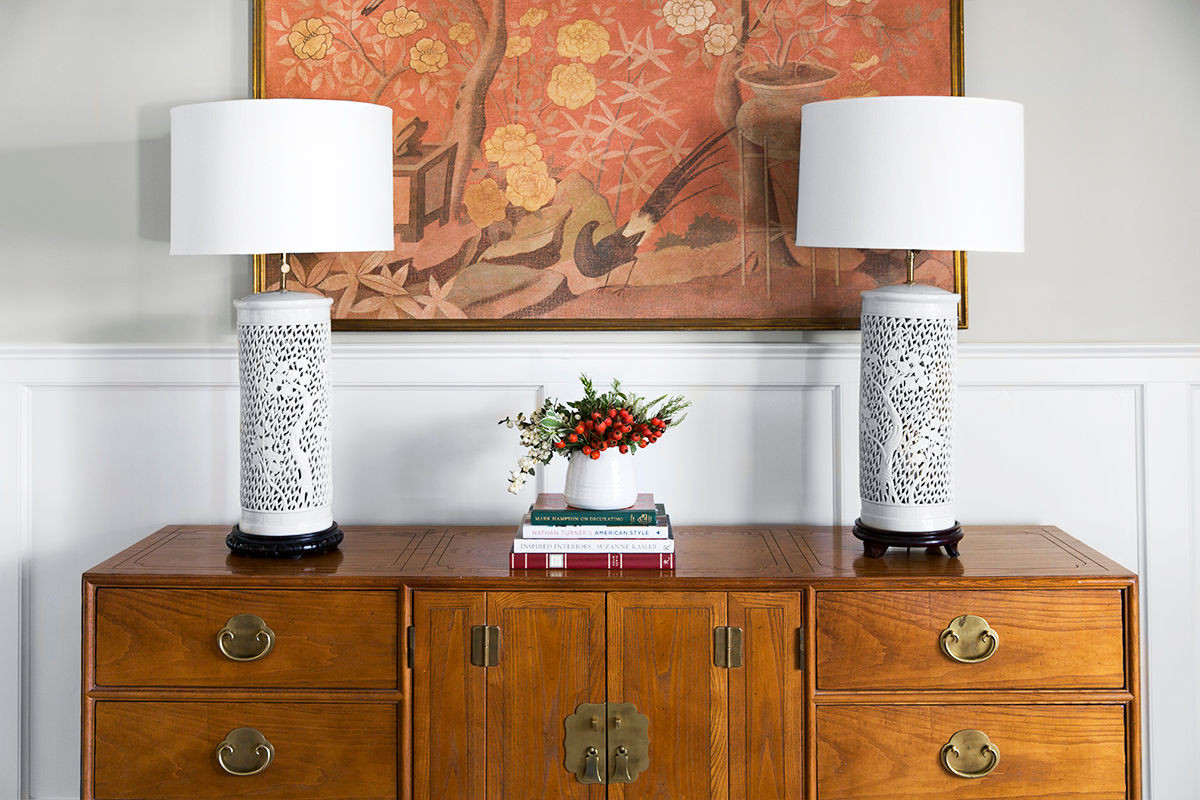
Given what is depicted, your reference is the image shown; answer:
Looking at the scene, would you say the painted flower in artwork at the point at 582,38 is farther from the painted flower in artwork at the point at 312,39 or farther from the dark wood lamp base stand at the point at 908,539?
the dark wood lamp base stand at the point at 908,539

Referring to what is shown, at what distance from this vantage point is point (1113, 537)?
227 centimetres

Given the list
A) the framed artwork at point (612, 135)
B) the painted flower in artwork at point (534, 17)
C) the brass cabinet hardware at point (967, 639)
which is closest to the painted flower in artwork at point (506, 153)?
the framed artwork at point (612, 135)

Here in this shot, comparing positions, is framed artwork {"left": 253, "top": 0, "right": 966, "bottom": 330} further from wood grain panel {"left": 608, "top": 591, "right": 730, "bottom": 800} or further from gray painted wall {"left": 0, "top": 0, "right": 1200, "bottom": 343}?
wood grain panel {"left": 608, "top": 591, "right": 730, "bottom": 800}

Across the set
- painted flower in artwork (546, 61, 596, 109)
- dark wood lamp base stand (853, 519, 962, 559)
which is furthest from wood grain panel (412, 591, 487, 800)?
painted flower in artwork (546, 61, 596, 109)

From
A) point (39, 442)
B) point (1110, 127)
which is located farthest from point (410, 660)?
point (1110, 127)

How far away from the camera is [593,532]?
1856 millimetres

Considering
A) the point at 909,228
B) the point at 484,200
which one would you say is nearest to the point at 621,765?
the point at 909,228

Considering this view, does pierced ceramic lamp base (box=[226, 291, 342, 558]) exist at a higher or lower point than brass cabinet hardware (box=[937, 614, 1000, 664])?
higher

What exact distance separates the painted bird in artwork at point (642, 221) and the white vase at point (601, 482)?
486 millimetres

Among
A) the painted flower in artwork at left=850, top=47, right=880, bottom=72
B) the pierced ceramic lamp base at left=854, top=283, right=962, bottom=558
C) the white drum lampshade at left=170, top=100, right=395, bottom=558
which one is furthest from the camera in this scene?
the painted flower in artwork at left=850, top=47, right=880, bottom=72

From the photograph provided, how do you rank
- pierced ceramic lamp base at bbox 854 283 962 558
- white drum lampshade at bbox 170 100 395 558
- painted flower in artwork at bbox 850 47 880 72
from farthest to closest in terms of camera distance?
1. painted flower in artwork at bbox 850 47 880 72
2. pierced ceramic lamp base at bbox 854 283 962 558
3. white drum lampshade at bbox 170 100 395 558

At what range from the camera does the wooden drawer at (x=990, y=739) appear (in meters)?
1.78

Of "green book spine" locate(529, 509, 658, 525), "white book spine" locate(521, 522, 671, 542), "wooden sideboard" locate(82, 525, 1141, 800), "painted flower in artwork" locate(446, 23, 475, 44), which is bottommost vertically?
"wooden sideboard" locate(82, 525, 1141, 800)

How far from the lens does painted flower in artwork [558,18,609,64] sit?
2195 millimetres
